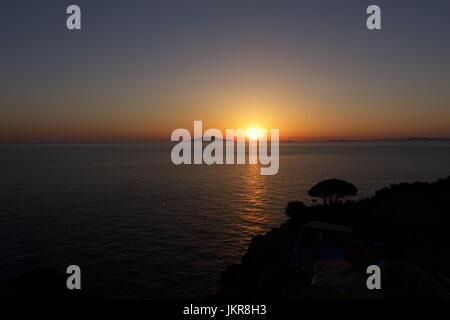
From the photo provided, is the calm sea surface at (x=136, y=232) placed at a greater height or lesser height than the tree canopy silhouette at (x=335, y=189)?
lesser

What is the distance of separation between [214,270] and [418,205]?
58.4 ft

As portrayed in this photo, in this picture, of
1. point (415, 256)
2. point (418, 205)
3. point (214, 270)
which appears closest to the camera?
point (415, 256)

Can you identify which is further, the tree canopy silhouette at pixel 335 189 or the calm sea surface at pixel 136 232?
the tree canopy silhouette at pixel 335 189

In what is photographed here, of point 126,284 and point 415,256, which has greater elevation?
point 415,256

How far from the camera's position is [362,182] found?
274 feet

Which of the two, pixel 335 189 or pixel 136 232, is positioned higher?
pixel 335 189

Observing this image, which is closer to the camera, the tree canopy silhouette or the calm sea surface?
the calm sea surface

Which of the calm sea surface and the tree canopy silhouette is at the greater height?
the tree canopy silhouette

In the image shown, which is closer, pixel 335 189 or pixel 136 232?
pixel 335 189

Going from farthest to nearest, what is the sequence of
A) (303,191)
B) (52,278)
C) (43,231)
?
(303,191) → (43,231) → (52,278)
